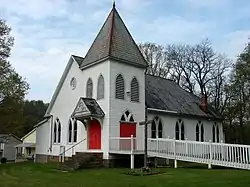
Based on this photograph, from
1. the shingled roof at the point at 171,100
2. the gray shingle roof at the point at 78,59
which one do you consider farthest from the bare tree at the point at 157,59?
the gray shingle roof at the point at 78,59

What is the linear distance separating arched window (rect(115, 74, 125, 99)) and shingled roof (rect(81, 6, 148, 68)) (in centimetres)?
122

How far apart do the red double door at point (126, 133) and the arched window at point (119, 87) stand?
1865 millimetres

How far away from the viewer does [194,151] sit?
1814 centimetres

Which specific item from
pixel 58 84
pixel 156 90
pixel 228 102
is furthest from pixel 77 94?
pixel 228 102

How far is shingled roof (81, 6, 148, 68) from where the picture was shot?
2170cm

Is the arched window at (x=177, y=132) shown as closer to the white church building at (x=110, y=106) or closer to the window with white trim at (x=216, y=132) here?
the white church building at (x=110, y=106)

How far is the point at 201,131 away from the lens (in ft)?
95.5

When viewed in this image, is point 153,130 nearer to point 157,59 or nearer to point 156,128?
point 156,128

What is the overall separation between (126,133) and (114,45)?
5985mm

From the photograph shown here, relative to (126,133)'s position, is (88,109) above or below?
above

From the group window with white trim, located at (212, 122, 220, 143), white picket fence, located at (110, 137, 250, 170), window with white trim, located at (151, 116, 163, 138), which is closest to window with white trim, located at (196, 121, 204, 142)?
window with white trim, located at (212, 122, 220, 143)

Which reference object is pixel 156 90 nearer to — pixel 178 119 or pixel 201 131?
pixel 178 119

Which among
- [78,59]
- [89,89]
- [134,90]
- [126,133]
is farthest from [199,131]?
[78,59]

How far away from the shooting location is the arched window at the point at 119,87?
70.3 ft
